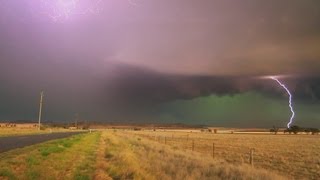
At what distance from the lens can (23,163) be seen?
768 inches

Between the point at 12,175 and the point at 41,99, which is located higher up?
the point at 41,99

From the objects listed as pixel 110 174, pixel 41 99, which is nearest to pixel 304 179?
pixel 110 174

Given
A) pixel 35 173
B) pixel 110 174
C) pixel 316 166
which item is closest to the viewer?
pixel 35 173

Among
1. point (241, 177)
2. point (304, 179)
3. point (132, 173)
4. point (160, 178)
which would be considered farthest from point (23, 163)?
point (304, 179)

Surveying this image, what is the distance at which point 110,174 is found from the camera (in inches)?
662

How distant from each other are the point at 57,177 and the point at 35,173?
1.12m

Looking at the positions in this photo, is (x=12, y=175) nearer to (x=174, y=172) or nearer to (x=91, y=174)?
(x=91, y=174)

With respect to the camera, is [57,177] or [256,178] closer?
[57,177]

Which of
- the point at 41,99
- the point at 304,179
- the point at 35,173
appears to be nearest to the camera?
the point at 35,173

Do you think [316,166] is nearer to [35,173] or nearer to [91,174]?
[91,174]

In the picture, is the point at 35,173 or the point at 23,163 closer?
the point at 35,173

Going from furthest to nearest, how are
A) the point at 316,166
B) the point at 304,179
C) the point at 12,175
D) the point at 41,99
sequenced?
the point at 41,99
the point at 316,166
the point at 304,179
the point at 12,175

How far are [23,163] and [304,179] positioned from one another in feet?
47.8

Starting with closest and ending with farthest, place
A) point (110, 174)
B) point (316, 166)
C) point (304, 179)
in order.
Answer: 1. point (110, 174)
2. point (304, 179)
3. point (316, 166)
